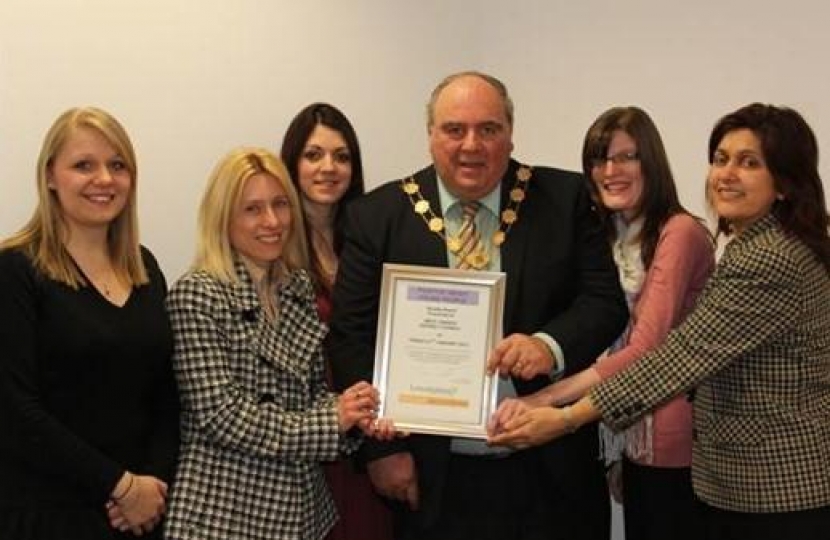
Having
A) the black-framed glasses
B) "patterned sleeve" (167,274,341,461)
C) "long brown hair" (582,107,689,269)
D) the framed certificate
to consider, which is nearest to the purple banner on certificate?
the framed certificate

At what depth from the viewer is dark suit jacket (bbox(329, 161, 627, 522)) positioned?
2.34 m

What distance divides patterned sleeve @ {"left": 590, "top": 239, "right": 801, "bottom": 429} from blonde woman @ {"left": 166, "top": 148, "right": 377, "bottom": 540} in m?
0.64

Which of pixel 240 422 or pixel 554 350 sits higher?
pixel 554 350

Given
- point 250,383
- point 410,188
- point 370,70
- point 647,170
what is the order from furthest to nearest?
point 370,70, point 647,170, point 410,188, point 250,383

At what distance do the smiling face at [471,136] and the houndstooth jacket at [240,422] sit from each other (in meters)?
0.59

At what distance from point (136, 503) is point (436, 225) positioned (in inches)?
39.5

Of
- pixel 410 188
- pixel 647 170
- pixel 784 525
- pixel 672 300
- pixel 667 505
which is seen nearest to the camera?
pixel 784 525

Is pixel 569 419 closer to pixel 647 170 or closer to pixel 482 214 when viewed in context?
pixel 482 214

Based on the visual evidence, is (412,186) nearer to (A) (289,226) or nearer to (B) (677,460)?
(A) (289,226)

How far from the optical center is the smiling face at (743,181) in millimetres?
2242

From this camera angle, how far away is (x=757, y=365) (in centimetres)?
218

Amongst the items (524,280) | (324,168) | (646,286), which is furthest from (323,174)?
(646,286)

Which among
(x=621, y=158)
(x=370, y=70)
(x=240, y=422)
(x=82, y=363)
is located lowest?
(x=240, y=422)

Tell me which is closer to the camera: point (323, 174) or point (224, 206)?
point (224, 206)
